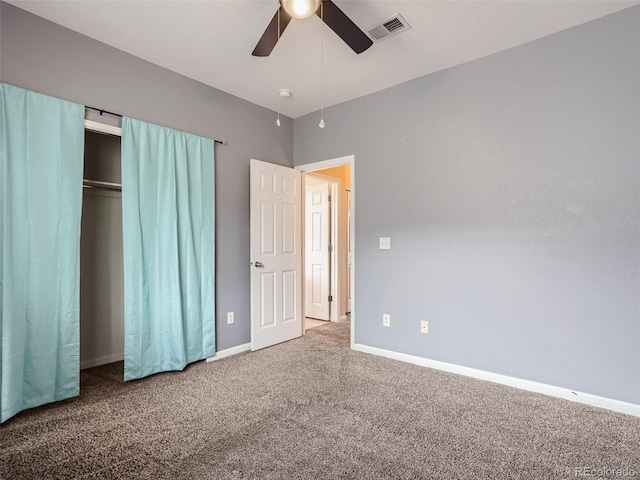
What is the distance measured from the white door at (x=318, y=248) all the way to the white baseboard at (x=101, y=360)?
2.40 meters

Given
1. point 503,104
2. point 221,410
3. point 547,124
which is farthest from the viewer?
point 503,104

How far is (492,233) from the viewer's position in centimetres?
271

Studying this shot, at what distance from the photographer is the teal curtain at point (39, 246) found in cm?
206

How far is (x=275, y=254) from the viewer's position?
12.1 ft

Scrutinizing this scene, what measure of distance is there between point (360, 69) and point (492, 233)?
1.82 meters

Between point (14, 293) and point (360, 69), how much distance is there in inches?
121

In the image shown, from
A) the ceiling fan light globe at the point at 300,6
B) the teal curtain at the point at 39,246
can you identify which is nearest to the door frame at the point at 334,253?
the ceiling fan light globe at the point at 300,6

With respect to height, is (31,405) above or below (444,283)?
below

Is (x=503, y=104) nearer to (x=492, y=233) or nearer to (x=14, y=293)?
(x=492, y=233)

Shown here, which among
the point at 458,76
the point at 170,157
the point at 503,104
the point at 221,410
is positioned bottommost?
the point at 221,410

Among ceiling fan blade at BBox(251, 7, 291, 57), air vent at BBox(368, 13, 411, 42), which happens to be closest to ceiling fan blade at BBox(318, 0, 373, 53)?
ceiling fan blade at BBox(251, 7, 291, 57)

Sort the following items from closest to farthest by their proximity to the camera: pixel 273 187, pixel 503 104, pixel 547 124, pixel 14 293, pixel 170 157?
pixel 14 293
pixel 547 124
pixel 503 104
pixel 170 157
pixel 273 187

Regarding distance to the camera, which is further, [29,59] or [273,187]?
[273,187]

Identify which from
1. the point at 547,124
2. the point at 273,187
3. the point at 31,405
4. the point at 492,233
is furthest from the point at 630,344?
the point at 31,405
